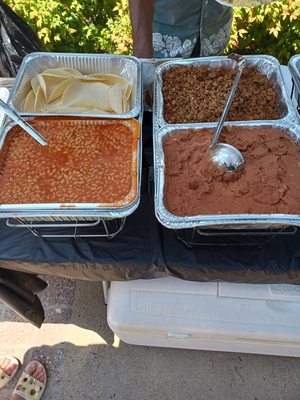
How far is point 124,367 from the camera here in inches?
64.7

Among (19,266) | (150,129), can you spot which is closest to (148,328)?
(19,266)

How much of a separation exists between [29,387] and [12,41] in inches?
61.7

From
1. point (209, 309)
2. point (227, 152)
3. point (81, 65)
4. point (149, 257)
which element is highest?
point (81, 65)

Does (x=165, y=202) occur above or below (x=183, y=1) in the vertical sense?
below

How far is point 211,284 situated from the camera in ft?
4.00

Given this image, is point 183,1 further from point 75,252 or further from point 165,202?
point 75,252

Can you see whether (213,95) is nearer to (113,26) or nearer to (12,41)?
(12,41)

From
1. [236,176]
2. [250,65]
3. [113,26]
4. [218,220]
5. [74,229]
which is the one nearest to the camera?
[218,220]

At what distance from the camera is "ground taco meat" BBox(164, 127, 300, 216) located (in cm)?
101

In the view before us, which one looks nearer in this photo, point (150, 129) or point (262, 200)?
point (262, 200)

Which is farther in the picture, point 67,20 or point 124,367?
point 67,20

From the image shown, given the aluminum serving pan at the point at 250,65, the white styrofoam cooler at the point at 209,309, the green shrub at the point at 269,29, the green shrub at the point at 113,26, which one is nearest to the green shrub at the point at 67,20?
the green shrub at the point at 113,26

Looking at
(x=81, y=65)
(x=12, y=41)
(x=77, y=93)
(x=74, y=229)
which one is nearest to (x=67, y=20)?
(x=12, y=41)

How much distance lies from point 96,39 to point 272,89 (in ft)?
5.77
